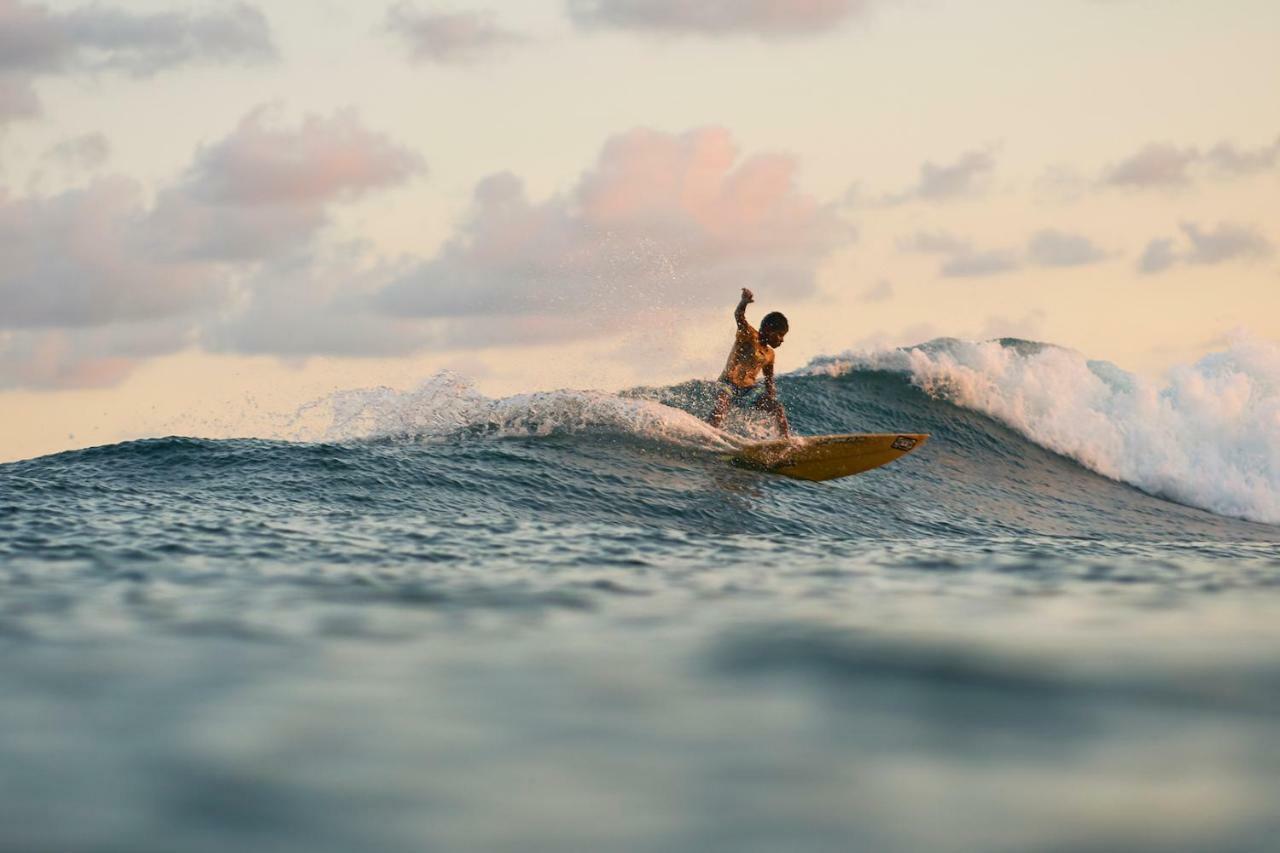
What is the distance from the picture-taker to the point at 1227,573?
7453mm

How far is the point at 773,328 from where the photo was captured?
13.1m

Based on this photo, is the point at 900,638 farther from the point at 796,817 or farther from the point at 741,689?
the point at 796,817

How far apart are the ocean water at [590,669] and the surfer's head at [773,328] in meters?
2.44

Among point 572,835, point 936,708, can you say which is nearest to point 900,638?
point 936,708

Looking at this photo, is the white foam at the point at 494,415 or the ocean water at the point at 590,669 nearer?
the ocean water at the point at 590,669

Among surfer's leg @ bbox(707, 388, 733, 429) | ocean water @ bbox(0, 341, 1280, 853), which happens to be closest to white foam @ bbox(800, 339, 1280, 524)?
surfer's leg @ bbox(707, 388, 733, 429)

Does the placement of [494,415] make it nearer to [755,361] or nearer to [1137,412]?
[755,361]

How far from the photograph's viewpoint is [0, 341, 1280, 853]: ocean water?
313 centimetres

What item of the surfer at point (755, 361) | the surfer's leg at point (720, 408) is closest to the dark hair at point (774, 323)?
the surfer at point (755, 361)

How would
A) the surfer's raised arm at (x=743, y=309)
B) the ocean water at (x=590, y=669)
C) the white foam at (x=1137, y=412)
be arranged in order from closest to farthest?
the ocean water at (x=590, y=669) → the surfer's raised arm at (x=743, y=309) → the white foam at (x=1137, y=412)

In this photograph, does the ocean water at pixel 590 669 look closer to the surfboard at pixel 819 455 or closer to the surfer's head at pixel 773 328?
the surfboard at pixel 819 455

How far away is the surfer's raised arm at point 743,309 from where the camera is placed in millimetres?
12492

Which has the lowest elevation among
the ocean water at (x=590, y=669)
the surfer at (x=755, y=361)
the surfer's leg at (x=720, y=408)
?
the ocean water at (x=590, y=669)

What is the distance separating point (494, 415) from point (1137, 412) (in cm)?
1240
